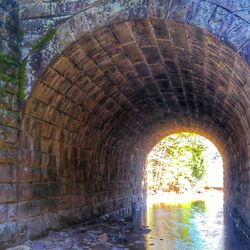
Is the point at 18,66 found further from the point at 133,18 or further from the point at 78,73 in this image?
the point at 133,18

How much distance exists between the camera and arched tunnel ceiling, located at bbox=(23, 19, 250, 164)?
278 inches

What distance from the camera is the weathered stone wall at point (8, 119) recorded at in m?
6.97

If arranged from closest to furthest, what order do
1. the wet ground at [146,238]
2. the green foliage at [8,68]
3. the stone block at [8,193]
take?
the stone block at [8,193]
the green foliage at [8,68]
the wet ground at [146,238]

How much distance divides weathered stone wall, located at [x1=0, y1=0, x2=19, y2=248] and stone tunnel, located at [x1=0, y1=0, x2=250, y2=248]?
0.02 meters

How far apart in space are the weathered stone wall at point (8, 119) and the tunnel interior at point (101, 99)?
0.23 metres

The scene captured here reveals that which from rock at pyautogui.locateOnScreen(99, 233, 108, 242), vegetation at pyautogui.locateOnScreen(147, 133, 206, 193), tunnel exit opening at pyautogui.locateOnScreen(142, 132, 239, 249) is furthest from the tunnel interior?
vegetation at pyautogui.locateOnScreen(147, 133, 206, 193)

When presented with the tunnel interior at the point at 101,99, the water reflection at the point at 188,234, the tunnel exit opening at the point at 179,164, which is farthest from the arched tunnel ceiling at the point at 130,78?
the tunnel exit opening at the point at 179,164

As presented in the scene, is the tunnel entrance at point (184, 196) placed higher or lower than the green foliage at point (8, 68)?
→ lower

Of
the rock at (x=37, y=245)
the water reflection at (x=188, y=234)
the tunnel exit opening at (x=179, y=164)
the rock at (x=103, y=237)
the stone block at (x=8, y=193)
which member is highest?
the tunnel exit opening at (x=179, y=164)

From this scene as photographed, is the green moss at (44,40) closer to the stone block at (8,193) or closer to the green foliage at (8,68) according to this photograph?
the green foliage at (8,68)

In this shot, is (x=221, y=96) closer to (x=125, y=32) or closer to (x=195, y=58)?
(x=195, y=58)

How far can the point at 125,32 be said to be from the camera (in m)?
7.32

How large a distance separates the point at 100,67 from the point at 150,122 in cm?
759

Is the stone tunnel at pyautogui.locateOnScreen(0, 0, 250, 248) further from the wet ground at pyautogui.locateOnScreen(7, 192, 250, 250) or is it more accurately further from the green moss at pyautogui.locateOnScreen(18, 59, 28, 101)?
the wet ground at pyautogui.locateOnScreen(7, 192, 250, 250)
